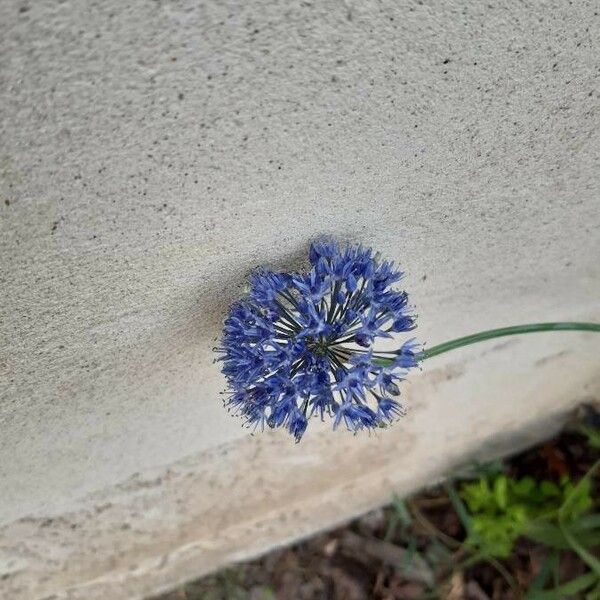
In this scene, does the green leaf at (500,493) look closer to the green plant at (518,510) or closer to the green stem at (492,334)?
the green plant at (518,510)

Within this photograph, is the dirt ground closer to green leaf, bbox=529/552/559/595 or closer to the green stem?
green leaf, bbox=529/552/559/595

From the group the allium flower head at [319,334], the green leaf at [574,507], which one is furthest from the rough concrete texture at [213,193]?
the green leaf at [574,507]

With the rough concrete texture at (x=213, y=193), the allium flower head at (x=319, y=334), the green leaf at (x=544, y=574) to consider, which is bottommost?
the green leaf at (x=544, y=574)

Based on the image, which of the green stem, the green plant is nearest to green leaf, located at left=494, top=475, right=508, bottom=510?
the green plant

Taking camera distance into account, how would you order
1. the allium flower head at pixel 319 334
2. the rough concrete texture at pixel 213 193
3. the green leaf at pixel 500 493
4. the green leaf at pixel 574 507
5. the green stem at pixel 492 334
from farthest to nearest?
the green leaf at pixel 500 493 < the green leaf at pixel 574 507 < the green stem at pixel 492 334 < the allium flower head at pixel 319 334 < the rough concrete texture at pixel 213 193

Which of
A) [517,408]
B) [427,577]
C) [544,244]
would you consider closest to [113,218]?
[544,244]

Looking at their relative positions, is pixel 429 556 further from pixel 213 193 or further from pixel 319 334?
pixel 213 193
